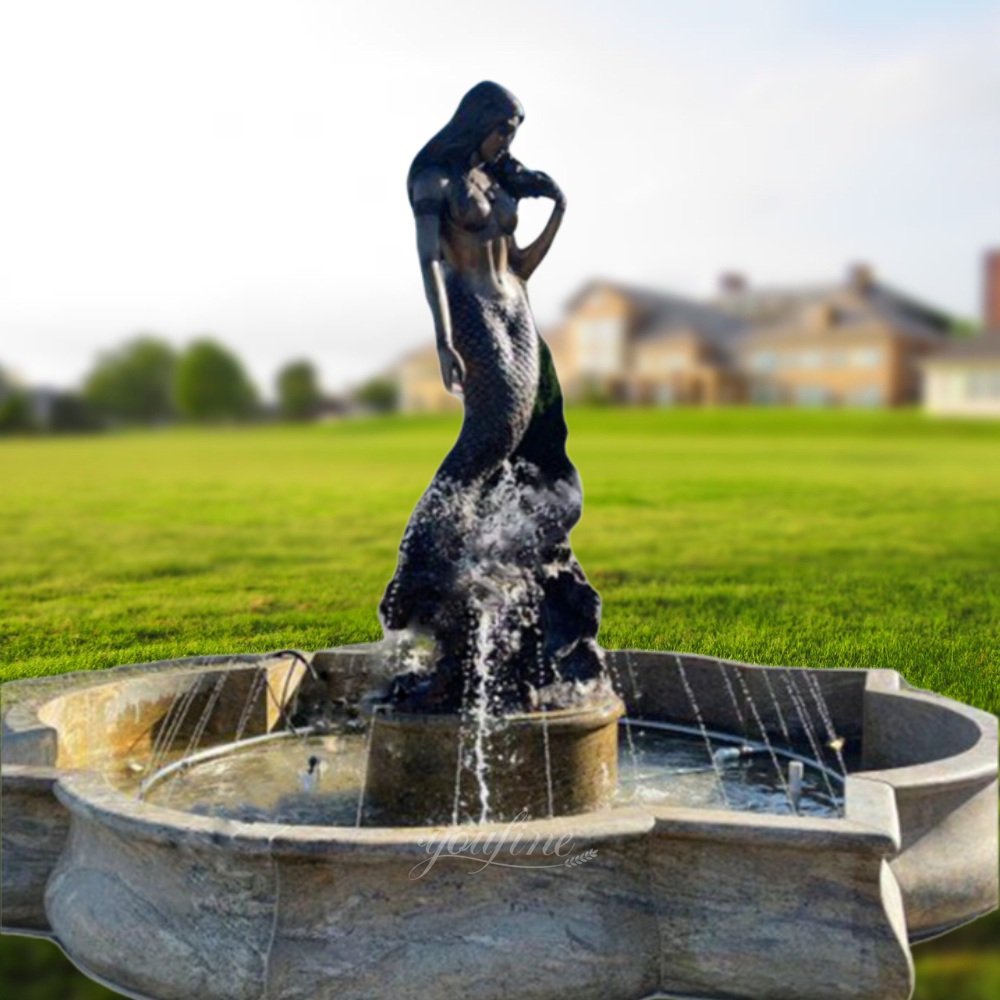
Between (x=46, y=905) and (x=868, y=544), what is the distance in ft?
40.1

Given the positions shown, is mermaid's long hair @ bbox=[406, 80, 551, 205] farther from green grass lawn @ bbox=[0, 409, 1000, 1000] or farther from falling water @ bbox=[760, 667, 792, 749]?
green grass lawn @ bbox=[0, 409, 1000, 1000]

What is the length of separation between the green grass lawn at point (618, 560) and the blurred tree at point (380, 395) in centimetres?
4234

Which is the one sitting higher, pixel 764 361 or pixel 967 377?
pixel 764 361

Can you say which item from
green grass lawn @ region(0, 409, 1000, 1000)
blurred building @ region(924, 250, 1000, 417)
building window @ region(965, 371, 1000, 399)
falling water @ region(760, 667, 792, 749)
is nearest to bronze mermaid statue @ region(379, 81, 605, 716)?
falling water @ region(760, 667, 792, 749)

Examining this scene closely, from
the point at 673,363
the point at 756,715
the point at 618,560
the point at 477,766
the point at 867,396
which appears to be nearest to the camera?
the point at 477,766

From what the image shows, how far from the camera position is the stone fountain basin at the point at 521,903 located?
4.65 metres

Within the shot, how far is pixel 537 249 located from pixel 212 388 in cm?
7294

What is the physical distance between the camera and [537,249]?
6707 mm

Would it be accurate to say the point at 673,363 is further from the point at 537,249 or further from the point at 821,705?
the point at 537,249

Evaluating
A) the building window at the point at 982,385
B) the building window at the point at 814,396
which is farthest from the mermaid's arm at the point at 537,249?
the building window at the point at 814,396

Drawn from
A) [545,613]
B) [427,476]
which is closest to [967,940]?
[545,613]

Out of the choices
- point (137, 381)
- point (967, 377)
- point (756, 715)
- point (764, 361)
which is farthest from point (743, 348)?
point (756, 715)

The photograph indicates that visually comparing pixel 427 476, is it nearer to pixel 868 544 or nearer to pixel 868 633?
pixel 868 544

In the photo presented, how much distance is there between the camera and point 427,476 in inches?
1098
